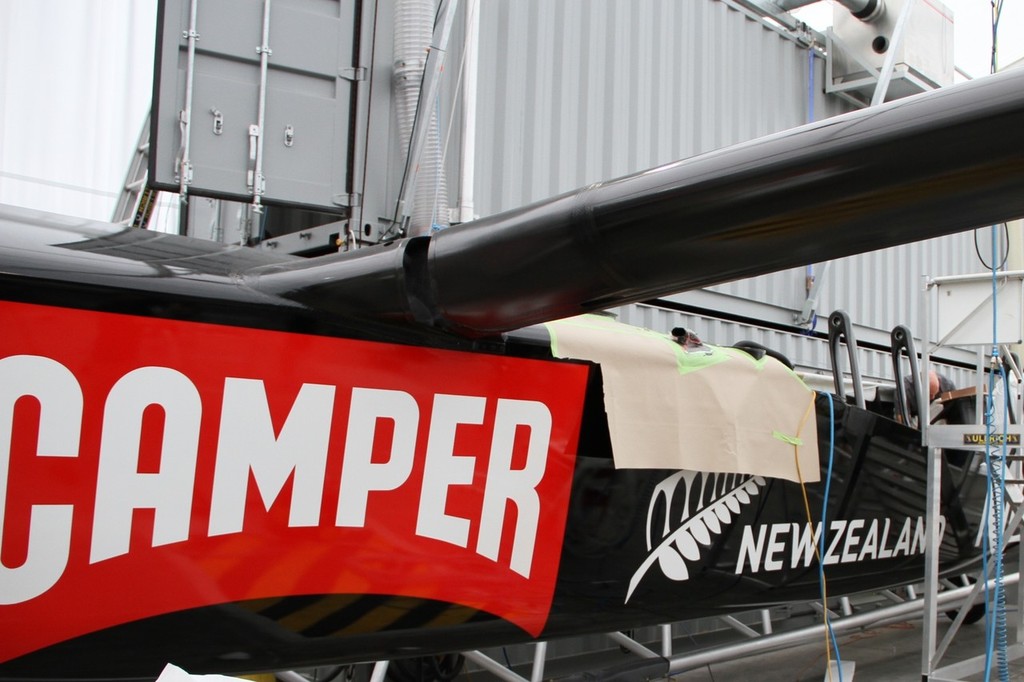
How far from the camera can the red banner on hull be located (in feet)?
A: 6.56

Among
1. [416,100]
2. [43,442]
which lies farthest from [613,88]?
[43,442]

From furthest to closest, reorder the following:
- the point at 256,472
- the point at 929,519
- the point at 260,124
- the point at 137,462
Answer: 1. the point at 929,519
2. the point at 260,124
3. the point at 256,472
4. the point at 137,462

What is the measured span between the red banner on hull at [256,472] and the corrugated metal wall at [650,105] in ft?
9.09

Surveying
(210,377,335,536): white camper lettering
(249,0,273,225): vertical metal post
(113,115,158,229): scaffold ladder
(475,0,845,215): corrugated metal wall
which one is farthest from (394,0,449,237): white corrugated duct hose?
(113,115,158,229): scaffold ladder

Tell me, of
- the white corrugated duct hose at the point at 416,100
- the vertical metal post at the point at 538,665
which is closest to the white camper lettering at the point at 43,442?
the vertical metal post at the point at 538,665

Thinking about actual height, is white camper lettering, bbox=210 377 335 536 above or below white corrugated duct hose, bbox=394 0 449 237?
below

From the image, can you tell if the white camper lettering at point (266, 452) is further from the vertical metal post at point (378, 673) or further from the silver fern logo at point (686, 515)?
the silver fern logo at point (686, 515)

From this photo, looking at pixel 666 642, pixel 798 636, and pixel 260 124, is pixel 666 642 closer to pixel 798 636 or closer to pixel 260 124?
pixel 798 636

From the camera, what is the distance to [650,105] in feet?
20.5

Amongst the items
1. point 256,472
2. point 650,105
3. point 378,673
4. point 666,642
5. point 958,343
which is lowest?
point 666,642

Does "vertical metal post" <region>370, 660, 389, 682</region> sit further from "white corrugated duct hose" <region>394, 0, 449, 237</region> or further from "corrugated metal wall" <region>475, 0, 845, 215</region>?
"corrugated metal wall" <region>475, 0, 845, 215</region>

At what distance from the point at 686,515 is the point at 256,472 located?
1738 millimetres

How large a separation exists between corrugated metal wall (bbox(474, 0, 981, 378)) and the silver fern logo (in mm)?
2190

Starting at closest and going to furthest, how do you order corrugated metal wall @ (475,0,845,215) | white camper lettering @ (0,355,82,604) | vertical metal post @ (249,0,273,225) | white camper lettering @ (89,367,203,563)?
white camper lettering @ (0,355,82,604), white camper lettering @ (89,367,203,563), vertical metal post @ (249,0,273,225), corrugated metal wall @ (475,0,845,215)
